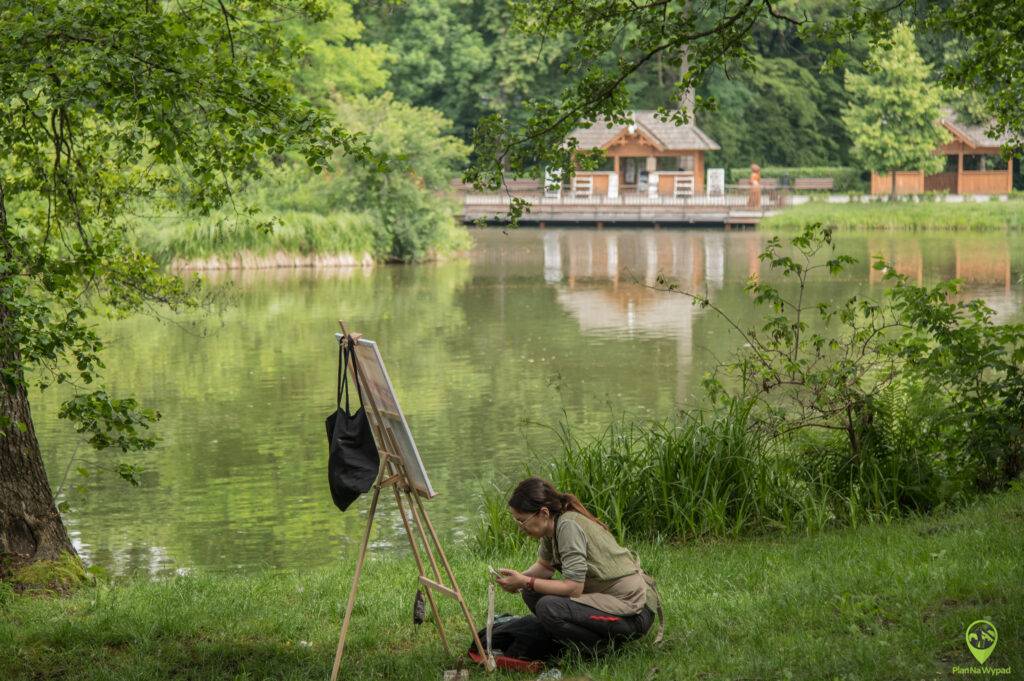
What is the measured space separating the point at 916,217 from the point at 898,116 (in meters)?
7.97

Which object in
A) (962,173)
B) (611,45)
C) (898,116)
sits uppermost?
(898,116)

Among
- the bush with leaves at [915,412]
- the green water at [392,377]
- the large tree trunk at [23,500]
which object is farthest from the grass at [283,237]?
the large tree trunk at [23,500]

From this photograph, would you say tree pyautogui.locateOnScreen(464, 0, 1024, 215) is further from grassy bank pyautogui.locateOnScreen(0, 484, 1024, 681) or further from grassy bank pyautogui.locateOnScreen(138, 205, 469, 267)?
grassy bank pyautogui.locateOnScreen(138, 205, 469, 267)

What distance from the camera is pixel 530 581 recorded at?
594 centimetres

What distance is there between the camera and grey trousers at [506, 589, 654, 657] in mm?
5902

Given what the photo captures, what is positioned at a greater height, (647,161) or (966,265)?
(647,161)

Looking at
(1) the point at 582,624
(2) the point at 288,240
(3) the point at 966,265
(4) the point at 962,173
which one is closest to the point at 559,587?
(1) the point at 582,624

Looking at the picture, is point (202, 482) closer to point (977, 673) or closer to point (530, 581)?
point (530, 581)

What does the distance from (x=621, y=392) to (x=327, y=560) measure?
7.61 meters

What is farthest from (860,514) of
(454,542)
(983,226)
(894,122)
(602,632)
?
(894,122)

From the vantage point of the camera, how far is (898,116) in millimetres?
54094

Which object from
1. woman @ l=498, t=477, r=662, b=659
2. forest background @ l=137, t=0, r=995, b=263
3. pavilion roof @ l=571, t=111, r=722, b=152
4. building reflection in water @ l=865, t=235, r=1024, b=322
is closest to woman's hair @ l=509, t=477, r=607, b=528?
woman @ l=498, t=477, r=662, b=659

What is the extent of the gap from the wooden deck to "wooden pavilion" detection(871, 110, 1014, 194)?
6.35 metres
